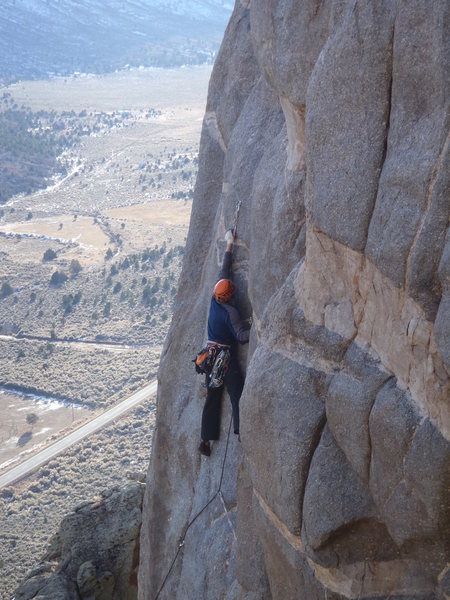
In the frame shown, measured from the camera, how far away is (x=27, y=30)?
471ft

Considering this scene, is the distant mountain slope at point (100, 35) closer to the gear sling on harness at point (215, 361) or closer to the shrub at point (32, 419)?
the shrub at point (32, 419)

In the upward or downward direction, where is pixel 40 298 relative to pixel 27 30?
→ downward

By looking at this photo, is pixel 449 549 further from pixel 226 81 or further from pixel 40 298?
pixel 40 298

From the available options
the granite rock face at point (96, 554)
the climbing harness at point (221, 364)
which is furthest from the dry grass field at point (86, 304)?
the climbing harness at point (221, 364)

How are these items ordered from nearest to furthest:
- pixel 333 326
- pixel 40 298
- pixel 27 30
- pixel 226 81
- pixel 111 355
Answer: pixel 333 326 → pixel 226 81 → pixel 111 355 → pixel 40 298 → pixel 27 30

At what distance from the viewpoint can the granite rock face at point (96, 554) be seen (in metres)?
15.2

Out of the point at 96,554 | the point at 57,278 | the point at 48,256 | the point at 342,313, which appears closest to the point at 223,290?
the point at 342,313

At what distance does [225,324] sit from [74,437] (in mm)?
24740

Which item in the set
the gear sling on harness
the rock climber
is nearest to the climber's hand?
the rock climber

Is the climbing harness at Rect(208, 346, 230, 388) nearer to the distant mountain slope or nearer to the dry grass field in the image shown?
the dry grass field

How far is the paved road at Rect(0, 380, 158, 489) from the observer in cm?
3152

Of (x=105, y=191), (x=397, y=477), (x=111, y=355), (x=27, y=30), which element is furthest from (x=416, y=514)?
(x=27, y=30)

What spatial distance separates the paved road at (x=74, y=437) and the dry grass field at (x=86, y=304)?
581 mm

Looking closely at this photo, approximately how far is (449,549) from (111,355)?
35.8 meters
